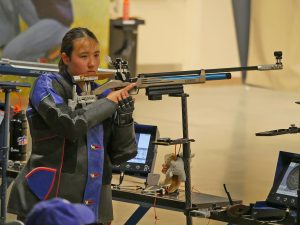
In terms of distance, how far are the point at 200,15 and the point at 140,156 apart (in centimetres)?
1000

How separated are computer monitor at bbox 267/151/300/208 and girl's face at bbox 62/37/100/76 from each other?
1439 millimetres

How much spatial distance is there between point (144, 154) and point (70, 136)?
187cm

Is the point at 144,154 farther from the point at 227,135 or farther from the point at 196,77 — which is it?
the point at 227,135

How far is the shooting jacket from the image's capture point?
4434 millimetres

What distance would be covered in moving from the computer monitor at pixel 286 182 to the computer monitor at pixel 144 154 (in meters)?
1.00

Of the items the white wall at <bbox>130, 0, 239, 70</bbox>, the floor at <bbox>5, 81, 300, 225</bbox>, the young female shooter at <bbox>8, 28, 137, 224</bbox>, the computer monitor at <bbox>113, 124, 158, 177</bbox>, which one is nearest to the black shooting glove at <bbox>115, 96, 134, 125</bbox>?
the young female shooter at <bbox>8, 28, 137, 224</bbox>

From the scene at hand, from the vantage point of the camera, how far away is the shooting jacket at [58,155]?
4434 millimetres

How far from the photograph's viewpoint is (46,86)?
4484mm

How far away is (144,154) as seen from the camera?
6.22 m

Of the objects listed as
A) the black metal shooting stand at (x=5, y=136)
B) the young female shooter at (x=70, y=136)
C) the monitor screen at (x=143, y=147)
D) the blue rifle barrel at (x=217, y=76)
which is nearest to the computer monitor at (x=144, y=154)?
the monitor screen at (x=143, y=147)

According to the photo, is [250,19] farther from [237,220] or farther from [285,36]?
[237,220]

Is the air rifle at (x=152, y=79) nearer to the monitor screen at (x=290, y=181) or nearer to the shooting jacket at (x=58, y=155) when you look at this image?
the shooting jacket at (x=58, y=155)

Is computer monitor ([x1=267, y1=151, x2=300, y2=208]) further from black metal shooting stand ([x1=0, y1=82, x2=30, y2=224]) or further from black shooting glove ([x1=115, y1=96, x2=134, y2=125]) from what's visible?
black metal shooting stand ([x1=0, y1=82, x2=30, y2=224])

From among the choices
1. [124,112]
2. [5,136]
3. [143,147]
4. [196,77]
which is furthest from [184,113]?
[5,136]
